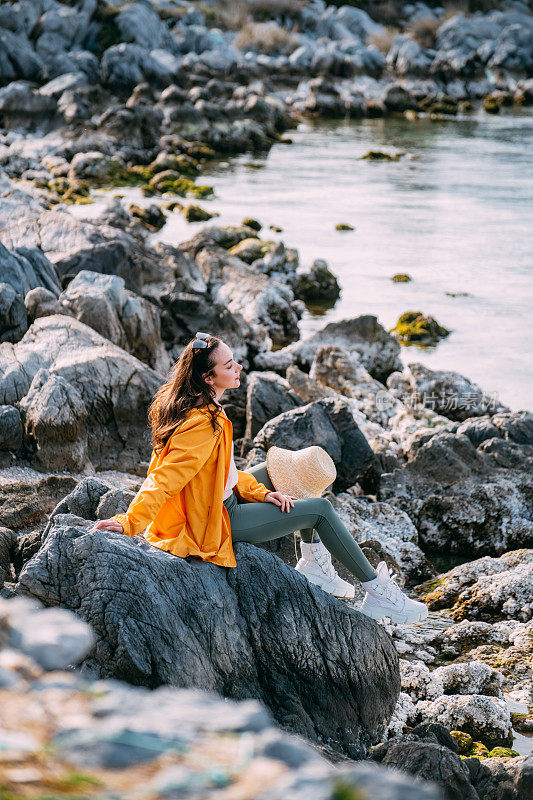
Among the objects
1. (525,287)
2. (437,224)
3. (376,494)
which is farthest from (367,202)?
(376,494)

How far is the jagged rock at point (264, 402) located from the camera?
1055 centimetres

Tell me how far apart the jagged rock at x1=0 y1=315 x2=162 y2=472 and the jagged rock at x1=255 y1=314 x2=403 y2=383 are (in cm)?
476

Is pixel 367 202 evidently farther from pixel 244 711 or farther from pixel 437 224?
pixel 244 711

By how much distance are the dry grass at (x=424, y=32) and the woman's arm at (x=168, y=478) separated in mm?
63131

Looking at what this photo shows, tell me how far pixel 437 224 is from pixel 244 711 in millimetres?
24981

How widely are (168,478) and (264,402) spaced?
5.45 m

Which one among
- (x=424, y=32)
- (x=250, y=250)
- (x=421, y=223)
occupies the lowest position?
(x=421, y=223)

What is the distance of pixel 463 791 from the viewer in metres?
4.73

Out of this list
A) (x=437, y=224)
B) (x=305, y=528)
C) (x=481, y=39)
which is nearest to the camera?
(x=305, y=528)

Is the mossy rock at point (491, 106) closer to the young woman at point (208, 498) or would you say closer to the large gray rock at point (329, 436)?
the large gray rock at point (329, 436)

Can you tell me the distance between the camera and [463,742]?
607cm

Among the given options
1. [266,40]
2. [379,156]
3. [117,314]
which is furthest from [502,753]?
[266,40]

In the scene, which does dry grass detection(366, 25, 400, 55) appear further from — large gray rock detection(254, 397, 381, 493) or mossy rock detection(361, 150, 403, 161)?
large gray rock detection(254, 397, 381, 493)

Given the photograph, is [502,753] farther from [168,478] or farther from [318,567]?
[168,478]
